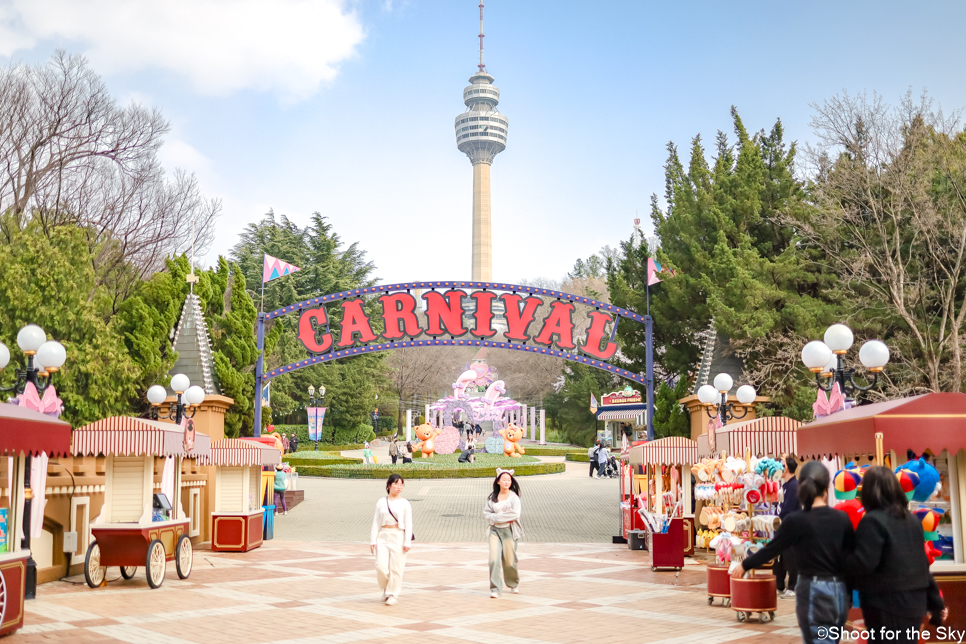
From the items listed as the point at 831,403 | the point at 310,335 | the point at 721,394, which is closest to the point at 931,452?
the point at 831,403

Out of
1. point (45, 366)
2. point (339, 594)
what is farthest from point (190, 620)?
point (45, 366)

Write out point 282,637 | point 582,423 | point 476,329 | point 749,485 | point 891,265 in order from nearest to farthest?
point 282,637
point 749,485
point 891,265
point 476,329
point 582,423

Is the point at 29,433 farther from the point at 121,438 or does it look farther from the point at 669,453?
the point at 669,453

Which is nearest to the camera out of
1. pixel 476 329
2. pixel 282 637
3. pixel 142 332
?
pixel 282 637

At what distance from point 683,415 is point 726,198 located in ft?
17.9

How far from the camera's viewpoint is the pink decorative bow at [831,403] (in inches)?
385

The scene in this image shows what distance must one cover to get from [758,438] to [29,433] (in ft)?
31.7

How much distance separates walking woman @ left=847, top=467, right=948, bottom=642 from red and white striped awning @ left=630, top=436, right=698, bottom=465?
10330 mm

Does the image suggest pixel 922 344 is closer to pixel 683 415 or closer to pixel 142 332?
pixel 683 415

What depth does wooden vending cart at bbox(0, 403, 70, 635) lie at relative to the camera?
7.66 meters

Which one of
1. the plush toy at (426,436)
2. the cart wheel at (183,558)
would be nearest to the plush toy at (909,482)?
the cart wheel at (183,558)

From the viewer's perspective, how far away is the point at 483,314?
72.0 ft

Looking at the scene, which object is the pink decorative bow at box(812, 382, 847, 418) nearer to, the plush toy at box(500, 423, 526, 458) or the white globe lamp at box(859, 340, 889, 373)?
the white globe lamp at box(859, 340, 889, 373)

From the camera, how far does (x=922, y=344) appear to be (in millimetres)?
18219
